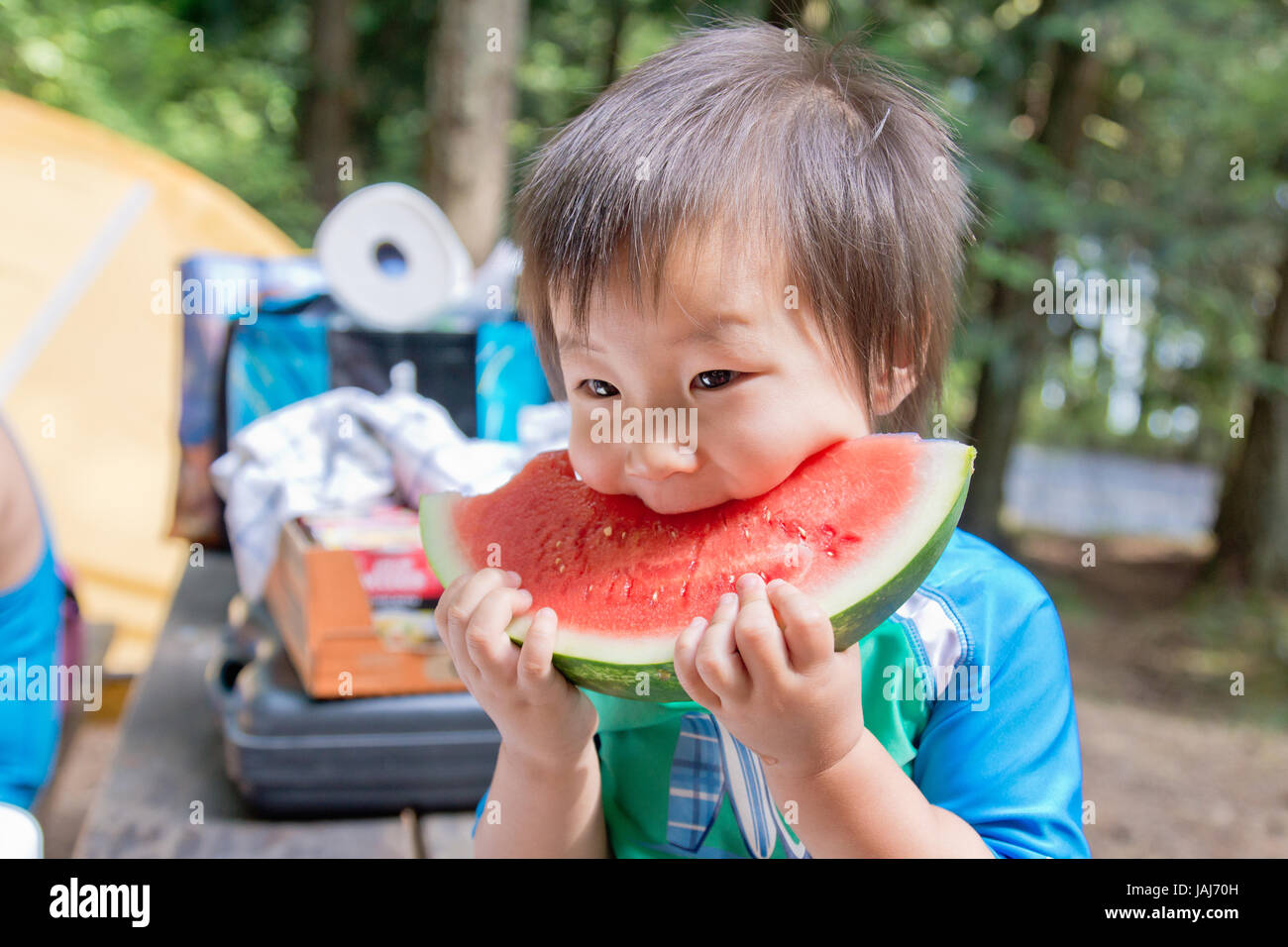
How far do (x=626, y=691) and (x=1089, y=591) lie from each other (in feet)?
24.8

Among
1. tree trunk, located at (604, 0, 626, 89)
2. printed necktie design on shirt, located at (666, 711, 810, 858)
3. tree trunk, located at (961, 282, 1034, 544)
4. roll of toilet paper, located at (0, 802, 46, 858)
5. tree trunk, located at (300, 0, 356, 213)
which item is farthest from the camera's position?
tree trunk, located at (300, 0, 356, 213)

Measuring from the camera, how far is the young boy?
914mm

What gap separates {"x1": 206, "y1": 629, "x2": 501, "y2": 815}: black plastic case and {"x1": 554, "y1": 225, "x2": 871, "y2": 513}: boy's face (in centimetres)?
118

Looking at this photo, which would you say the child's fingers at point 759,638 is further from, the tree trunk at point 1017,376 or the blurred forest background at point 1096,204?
the tree trunk at point 1017,376

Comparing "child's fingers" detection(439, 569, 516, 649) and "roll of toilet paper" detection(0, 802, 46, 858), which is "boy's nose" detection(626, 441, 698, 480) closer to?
"child's fingers" detection(439, 569, 516, 649)

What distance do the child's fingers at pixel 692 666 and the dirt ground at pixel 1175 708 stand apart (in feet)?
13.5

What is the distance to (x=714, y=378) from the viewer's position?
37.3 inches

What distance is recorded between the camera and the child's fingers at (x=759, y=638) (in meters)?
0.80

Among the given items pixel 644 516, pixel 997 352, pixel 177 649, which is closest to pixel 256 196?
pixel 997 352

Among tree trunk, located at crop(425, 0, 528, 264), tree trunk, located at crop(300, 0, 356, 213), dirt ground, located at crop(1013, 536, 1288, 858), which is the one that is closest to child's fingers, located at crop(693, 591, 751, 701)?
tree trunk, located at crop(425, 0, 528, 264)

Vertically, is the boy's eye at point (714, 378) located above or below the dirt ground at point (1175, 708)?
above

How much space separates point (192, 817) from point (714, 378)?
4.93 feet

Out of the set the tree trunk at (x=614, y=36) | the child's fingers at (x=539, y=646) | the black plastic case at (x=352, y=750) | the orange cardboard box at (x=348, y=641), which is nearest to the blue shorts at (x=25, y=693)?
the black plastic case at (x=352, y=750)
